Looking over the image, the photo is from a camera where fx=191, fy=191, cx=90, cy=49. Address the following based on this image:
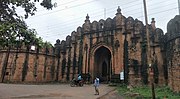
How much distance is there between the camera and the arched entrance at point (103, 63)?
23309mm

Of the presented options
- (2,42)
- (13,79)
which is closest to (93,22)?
(13,79)

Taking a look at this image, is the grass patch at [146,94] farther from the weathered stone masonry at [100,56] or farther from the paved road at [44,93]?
the weathered stone masonry at [100,56]

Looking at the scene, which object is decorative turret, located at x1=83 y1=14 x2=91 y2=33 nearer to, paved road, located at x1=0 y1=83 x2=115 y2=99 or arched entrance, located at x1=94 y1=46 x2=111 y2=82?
arched entrance, located at x1=94 y1=46 x2=111 y2=82

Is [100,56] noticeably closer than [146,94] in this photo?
No

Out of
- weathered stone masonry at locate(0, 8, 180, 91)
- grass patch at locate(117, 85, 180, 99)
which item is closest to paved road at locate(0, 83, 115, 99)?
grass patch at locate(117, 85, 180, 99)

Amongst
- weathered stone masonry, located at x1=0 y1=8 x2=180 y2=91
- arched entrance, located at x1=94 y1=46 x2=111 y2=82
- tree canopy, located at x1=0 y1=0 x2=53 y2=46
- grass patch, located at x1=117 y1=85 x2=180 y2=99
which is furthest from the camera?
arched entrance, located at x1=94 y1=46 x2=111 y2=82

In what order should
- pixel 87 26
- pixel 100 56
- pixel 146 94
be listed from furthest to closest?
pixel 100 56
pixel 87 26
pixel 146 94

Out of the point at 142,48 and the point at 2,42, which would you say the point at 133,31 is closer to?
the point at 142,48

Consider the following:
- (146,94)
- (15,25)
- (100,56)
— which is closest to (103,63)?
(100,56)

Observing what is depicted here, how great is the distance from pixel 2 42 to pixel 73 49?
16.8 meters

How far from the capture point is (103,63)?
2427cm

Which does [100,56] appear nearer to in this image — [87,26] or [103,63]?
[103,63]

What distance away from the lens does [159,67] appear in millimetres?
18297

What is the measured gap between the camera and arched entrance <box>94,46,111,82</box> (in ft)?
76.5
